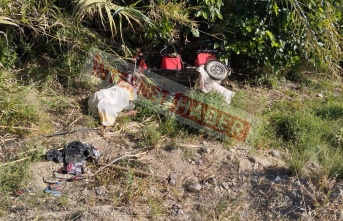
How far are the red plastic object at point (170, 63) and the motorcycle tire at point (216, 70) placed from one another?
34 cm

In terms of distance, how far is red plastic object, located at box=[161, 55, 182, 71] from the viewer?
16.9 ft

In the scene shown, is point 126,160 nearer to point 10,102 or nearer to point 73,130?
point 73,130

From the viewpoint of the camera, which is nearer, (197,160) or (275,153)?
(197,160)

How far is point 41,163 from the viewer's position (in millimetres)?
3889

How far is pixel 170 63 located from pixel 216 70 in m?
0.54

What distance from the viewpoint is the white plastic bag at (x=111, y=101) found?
452 cm

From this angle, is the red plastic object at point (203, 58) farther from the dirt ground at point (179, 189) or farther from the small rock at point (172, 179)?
the small rock at point (172, 179)

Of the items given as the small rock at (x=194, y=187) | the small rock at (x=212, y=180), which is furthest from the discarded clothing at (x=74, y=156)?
the small rock at (x=212, y=180)

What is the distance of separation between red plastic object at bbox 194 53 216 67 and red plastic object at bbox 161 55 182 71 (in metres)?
0.20

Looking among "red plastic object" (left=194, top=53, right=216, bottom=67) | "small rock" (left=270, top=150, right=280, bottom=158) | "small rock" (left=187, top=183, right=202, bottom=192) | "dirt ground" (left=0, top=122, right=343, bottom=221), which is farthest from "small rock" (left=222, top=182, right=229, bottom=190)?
"red plastic object" (left=194, top=53, right=216, bottom=67)

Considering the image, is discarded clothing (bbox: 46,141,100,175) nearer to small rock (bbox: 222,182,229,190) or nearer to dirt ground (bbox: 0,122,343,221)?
dirt ground (bbox: 0,122,343,221)

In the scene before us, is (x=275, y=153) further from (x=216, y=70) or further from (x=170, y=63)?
(x=170, y=63)

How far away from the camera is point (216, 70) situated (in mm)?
5066

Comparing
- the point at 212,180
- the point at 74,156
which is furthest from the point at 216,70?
the point at 74,156
